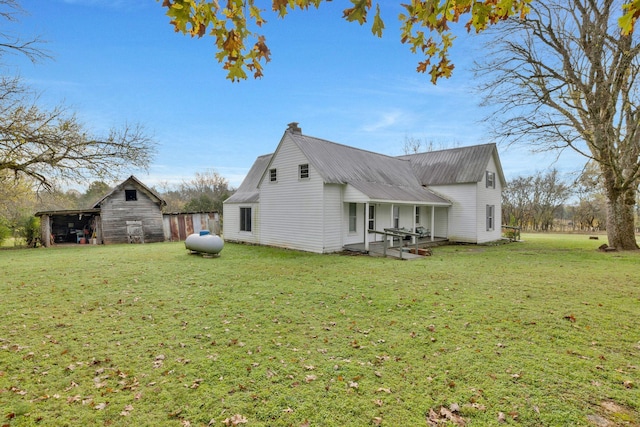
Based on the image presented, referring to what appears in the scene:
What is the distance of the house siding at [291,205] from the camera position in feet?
49.2

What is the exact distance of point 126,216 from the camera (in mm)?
22891

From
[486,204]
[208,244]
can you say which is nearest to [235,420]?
[208,244]

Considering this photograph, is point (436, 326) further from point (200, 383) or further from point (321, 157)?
point (321, 157)

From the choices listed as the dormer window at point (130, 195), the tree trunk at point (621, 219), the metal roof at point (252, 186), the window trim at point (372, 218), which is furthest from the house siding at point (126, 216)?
the tree trunk at point (621, 219)

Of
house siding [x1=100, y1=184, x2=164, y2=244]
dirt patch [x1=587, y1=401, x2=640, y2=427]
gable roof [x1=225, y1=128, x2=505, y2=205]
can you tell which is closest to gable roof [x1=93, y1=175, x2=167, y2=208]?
house siding [x1=100, y1=184, x2=164, y2=244]

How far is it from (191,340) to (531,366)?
5.03 m

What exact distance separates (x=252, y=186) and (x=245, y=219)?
2927 mm

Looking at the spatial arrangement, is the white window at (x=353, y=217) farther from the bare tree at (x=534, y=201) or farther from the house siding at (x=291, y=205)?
the bare tree at (x=534, y=201)

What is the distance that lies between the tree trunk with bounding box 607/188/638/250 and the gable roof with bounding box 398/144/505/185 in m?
6.23

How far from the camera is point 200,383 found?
3.78 meters

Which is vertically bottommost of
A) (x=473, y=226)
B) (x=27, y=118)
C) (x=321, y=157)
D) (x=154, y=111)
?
(x=473, y=226)

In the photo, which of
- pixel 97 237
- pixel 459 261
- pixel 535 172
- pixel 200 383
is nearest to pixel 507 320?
pixel 200 383

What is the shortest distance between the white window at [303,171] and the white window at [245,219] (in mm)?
5237

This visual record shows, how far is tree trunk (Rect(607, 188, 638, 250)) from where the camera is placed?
51.9ft
